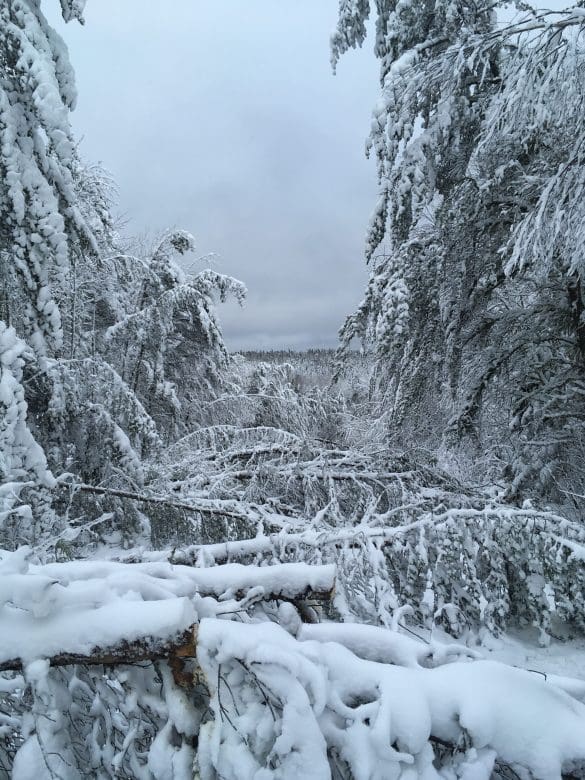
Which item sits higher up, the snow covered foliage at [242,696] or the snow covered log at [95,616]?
the snow covered log at [95,616]

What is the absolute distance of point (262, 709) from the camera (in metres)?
1.14

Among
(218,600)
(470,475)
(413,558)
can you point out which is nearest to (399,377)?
(470,475)

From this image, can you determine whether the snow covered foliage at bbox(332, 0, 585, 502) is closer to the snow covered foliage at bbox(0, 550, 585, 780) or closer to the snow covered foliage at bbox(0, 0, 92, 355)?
the snow covered foliage at bbox(0, 0, 92, 355)

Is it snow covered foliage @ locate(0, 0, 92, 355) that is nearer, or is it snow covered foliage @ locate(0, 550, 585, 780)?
snow covered foliage @ locate(0, 550, 585, 780)

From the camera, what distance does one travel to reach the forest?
44.1 inches

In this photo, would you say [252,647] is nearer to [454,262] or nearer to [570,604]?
[570,604]

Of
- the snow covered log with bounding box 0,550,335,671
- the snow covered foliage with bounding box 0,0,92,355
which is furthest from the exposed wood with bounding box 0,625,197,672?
the snow covered foliage with bounding box 0,0,92,355

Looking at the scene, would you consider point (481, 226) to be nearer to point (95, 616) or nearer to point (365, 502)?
point (365, 502)

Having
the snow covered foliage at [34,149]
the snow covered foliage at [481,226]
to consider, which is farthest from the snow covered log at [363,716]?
the snow covered foliage at [34,149]

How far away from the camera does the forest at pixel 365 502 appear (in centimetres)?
112

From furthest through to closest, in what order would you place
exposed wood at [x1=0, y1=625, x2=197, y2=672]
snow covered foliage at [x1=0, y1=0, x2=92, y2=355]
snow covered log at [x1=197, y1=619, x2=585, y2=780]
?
snow covered foliage at [x1=0, y1=0, x2=92, y2=355] < exposed wood at [x1=0, y1=625, x2=197, y2=672] < snow covered log at [x1=197, y1=619, x2=585, y2=780]

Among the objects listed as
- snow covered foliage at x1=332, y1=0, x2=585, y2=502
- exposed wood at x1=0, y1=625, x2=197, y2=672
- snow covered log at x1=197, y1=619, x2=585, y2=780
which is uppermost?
snow covered foliage at x1=332, y1=0, x2=585, y2=502

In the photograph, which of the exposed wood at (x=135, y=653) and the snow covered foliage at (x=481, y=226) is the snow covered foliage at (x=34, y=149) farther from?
the exposed wood at (x=135, y=653)

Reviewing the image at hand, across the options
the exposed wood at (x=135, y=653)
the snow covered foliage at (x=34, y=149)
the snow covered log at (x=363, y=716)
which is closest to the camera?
the snow covered log at (x=363, y=716)
